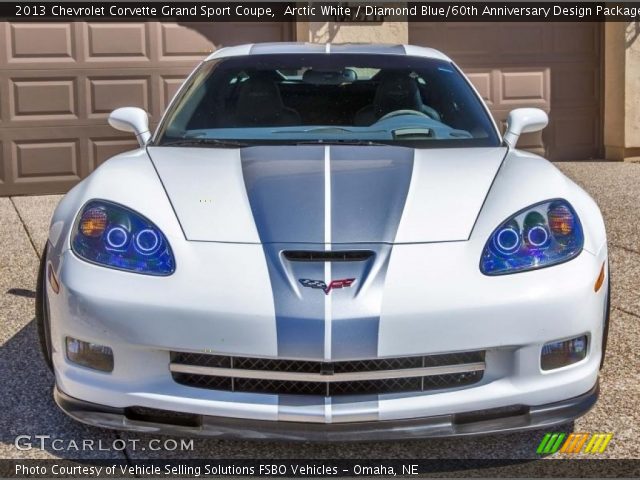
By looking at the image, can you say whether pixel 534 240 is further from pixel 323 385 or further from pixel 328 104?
pixel 328 104

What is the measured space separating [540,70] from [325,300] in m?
8.15

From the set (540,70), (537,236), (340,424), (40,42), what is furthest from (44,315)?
(540,70)

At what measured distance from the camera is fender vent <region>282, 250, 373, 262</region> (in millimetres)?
3074

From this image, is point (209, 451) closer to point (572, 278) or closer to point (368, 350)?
point (368, 350)

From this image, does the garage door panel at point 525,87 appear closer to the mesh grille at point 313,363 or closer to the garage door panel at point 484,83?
the garage door panel at point 484,83

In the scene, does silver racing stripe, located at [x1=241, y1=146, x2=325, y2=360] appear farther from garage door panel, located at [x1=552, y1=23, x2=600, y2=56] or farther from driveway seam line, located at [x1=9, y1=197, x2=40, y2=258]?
garage door panel, located at [x1=552, y1=23, x2=600, y2=56]

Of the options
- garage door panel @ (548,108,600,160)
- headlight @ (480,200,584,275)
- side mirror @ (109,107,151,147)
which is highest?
side mirror @ (109,107,151,147)

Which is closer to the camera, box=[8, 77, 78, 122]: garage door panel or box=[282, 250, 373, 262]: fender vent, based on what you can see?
box=[282, 250, 373, 262]: fender vent

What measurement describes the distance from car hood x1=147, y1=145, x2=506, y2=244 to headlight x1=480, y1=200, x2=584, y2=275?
117 millimetres

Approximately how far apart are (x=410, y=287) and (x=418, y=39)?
746cm

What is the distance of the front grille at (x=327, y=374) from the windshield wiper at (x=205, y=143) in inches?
47.4

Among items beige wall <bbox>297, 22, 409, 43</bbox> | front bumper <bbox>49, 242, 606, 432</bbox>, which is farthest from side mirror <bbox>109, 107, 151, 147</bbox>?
beige wall <bbox>297, 22, 409, 43</bbox>

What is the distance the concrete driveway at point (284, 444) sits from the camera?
328 centimetres

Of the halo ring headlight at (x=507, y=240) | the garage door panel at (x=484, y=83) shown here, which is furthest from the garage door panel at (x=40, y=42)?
the halo ring headlight at (x=507, y=240)
